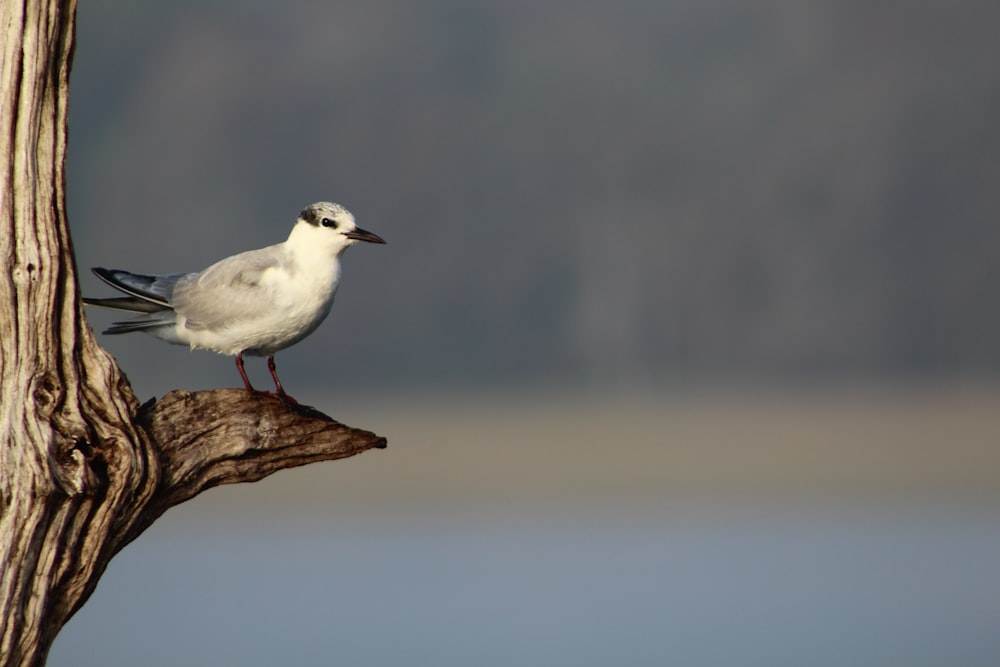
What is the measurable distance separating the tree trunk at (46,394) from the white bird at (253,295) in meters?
1.56

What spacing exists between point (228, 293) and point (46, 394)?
1.92 meters

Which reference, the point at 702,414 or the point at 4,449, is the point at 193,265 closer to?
the point at 702,414

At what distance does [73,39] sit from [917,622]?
22.1 meters

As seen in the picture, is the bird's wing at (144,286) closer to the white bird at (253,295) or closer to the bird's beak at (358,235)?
the white bird at (253,295)

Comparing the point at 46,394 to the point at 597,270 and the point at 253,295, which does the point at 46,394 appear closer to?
the point at 253,295

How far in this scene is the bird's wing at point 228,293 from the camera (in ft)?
28.9

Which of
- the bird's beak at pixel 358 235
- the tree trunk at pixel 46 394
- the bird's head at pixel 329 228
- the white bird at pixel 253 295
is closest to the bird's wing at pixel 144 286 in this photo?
the white bird at pixel 253 295

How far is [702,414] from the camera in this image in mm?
64188

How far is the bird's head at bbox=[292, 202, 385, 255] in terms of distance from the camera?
29.5 feet

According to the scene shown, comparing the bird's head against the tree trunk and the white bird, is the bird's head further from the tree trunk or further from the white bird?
the tree trunk

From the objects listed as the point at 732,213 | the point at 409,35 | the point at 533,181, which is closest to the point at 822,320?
the point at 732,213

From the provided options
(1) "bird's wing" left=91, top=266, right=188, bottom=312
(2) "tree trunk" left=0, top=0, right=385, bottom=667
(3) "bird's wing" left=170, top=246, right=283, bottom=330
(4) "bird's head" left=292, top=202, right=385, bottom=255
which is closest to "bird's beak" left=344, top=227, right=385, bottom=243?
(4) "bird's head" left=292, top=202, right=385, bottom=255

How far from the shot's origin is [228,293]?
29.0 ft

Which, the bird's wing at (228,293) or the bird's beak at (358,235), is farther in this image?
the bird's beak at (358,235)
